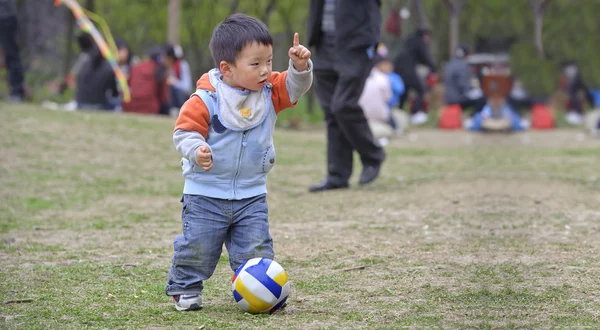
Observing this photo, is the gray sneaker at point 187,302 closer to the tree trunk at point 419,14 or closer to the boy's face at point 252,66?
the boy's face at point 252,66

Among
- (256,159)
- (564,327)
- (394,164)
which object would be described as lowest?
(394,164)

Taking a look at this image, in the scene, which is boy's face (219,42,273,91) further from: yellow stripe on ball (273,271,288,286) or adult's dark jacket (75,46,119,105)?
adult's dark jacket (75,46,119,105)

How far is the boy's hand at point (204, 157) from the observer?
3.74 meters

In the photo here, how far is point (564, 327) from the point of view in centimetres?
342

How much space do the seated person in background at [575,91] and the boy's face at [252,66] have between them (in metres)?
19.1

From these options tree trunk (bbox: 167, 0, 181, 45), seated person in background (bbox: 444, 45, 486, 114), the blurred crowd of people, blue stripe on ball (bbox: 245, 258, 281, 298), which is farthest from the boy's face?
seated person in background (bbox: 444, 45, 486, 114)

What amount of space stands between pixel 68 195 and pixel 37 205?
553 mm

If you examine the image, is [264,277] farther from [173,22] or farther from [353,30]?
[173,22]

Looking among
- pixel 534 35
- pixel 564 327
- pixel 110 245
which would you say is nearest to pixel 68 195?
pixel 110 245

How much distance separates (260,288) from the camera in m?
3.78

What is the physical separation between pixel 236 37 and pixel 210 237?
0.92m

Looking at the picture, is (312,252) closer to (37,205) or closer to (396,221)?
(396,221)

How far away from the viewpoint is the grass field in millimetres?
3779

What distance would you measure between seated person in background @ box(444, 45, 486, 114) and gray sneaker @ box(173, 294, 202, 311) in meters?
16.4
